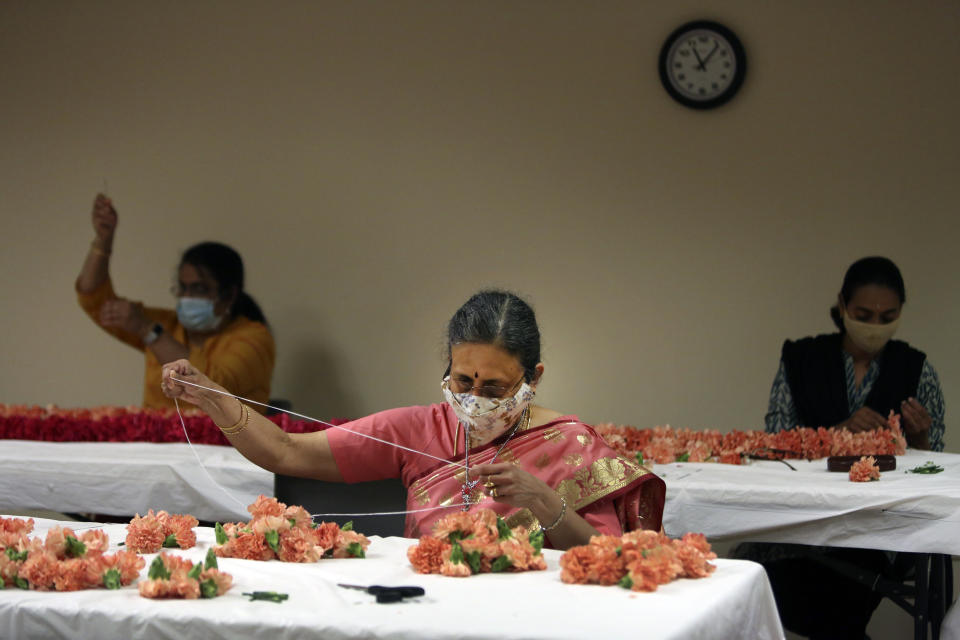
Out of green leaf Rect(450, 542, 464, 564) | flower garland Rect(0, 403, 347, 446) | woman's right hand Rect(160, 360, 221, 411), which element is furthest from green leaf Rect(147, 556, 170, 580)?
flower garland Rect(0, 403, 347, 446)

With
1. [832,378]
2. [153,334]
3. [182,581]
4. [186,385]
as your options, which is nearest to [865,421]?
[832,378]

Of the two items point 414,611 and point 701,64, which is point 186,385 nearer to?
point 414,611

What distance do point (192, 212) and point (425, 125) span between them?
1670 mm

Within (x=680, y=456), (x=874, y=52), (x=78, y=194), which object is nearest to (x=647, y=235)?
(x=874, y=52)

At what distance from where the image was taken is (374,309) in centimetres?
636

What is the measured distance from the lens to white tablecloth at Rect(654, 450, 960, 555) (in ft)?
10.0

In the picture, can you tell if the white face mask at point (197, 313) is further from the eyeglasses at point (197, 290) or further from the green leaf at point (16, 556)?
the green leaf at point (16, 556)

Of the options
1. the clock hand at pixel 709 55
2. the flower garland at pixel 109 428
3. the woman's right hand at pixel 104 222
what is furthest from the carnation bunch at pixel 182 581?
the clock hand at pixel 709 55

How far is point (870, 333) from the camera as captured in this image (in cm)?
462

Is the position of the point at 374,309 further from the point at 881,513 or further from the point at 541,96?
the point at 881,513

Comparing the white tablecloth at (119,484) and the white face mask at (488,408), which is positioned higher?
the white face mask at (488,408)

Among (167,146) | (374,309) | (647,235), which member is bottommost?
(374,309)

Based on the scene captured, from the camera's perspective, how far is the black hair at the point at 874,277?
15.2 ft

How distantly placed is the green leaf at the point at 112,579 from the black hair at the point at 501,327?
105 cm
